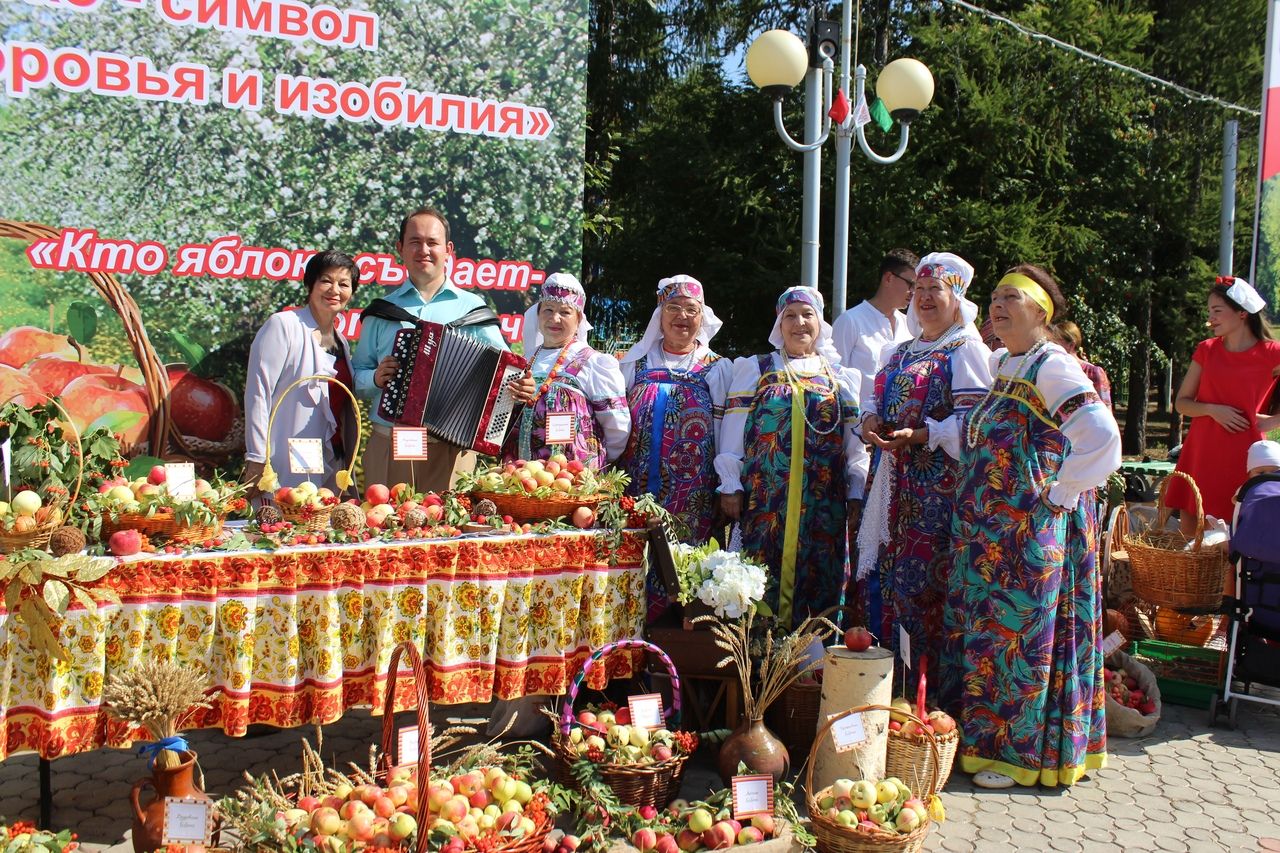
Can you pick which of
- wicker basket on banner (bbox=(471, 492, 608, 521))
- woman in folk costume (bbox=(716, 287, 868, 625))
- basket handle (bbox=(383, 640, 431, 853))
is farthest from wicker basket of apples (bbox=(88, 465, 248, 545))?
woman in folk costume (bbox=(716, 287, 868, 625))

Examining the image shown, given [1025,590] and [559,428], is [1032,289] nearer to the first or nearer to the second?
[1025,590]

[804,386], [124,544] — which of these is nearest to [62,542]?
[124,544]

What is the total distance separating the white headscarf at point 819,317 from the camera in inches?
194

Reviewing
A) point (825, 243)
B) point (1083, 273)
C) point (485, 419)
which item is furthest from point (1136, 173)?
point (485, 419)

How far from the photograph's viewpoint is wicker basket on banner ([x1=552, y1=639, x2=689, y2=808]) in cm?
366

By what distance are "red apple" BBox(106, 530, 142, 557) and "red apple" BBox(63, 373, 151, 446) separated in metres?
2.69

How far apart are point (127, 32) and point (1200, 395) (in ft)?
21.1

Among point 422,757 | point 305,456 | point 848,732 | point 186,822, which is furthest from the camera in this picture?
point 305,456

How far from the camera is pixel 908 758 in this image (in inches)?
154

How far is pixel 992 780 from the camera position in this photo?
13.8ft

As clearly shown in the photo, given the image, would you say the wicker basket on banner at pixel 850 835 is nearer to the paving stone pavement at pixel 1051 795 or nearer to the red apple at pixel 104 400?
the paving stone pavement at pixel 1051 795

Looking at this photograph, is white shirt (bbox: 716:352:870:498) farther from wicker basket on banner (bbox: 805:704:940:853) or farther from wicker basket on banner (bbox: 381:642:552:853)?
wicker basket on banner (bbox: 381:642:552:853)

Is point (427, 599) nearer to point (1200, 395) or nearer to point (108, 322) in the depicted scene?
point (108, 322)

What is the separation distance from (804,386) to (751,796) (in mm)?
2050
